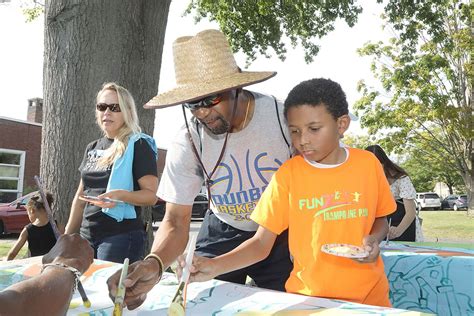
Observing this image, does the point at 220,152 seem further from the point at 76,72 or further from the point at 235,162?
the point at 76,72

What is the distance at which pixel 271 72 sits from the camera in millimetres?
2260

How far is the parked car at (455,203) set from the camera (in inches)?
1431

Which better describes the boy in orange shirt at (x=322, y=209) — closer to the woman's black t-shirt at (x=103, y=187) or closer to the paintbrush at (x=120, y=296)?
the paintbrush at (x=120, y=296)

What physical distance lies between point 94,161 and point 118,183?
291 millimetres

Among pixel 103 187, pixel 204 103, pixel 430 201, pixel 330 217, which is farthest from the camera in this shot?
pixel 430 201

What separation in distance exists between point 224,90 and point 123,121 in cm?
135

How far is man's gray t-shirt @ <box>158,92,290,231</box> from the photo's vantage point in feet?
7.62

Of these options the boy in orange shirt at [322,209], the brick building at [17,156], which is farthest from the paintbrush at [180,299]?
the brick building at [17,156]

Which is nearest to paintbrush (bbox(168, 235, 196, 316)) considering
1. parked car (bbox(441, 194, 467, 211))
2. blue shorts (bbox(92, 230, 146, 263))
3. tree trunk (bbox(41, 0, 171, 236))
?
blue shorts (bbox(92, 230, 146, 263))

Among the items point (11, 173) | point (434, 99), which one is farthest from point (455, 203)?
point (11, 173)

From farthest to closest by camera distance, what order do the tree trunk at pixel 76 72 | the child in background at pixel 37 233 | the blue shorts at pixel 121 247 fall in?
the child in background at pixel 37 233 → the tree trunk at pixel 76 72 → the blue shorts at pixel 121 247

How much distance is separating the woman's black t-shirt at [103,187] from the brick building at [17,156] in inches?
680

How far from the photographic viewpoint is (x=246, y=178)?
7.62 ft

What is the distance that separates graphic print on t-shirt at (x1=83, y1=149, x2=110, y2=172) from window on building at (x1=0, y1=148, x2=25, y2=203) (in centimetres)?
1724
